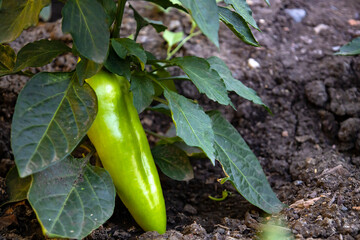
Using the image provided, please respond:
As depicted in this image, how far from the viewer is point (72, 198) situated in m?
1.07

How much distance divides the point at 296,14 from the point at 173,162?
1.29 m

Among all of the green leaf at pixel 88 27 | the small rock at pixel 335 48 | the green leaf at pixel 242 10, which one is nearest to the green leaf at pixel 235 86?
the green leaf at pixel 242 10

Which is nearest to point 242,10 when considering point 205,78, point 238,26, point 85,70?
point 238,26

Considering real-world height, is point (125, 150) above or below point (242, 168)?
above

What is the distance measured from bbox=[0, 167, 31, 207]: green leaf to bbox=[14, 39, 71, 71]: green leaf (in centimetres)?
32

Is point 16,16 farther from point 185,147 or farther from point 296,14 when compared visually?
point 296,14

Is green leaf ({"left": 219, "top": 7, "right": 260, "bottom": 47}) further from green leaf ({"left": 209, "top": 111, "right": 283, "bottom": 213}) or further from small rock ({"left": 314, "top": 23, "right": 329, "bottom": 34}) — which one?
small rock ({"left": 314, "top": 23, "right": 329, "bottom": 34})

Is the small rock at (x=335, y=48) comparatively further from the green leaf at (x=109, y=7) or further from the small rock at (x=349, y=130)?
the green leaf at (x=109, y=7)

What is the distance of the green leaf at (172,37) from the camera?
78.4 inches

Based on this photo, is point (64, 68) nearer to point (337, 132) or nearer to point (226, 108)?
point (226, 108)

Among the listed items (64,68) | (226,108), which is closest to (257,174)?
(226,108)

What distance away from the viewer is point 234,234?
47.9 inches

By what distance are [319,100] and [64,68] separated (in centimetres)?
116

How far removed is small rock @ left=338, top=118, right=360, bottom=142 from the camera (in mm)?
1701
